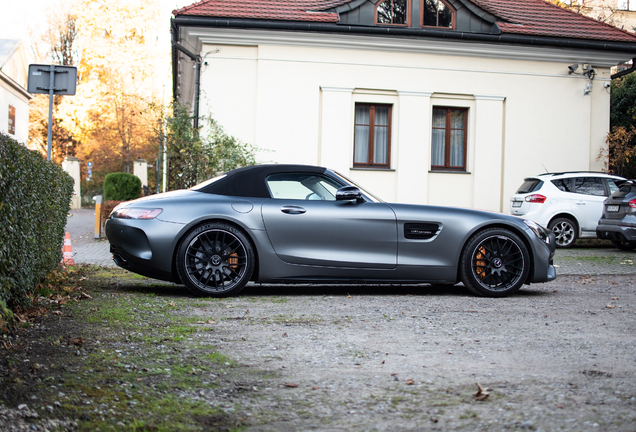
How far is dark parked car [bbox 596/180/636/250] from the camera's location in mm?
13266

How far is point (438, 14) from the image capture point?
17.3 metres

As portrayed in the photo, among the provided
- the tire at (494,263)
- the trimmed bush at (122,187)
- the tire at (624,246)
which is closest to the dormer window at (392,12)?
the tire at (624,246)

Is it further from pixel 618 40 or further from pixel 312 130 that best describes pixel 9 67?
pixel 618 40

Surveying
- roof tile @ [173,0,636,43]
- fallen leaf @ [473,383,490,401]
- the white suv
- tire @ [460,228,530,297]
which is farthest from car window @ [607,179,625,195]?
fallen leaf @ [473,383,490,401]

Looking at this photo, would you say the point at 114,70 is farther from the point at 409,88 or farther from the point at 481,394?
the point at 481,394

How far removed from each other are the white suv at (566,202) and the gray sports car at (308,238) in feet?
25.7

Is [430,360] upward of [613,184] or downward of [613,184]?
downward

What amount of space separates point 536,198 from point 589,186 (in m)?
1.44

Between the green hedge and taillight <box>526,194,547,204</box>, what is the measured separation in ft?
35.9

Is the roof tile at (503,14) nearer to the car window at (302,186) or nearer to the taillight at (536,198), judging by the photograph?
the taillight at (536,198)

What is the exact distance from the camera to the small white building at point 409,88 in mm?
16344

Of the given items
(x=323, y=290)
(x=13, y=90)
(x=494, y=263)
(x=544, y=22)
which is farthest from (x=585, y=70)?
(x=13, y=90)

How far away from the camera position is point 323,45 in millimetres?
16578

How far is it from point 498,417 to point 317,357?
137 centimetres
